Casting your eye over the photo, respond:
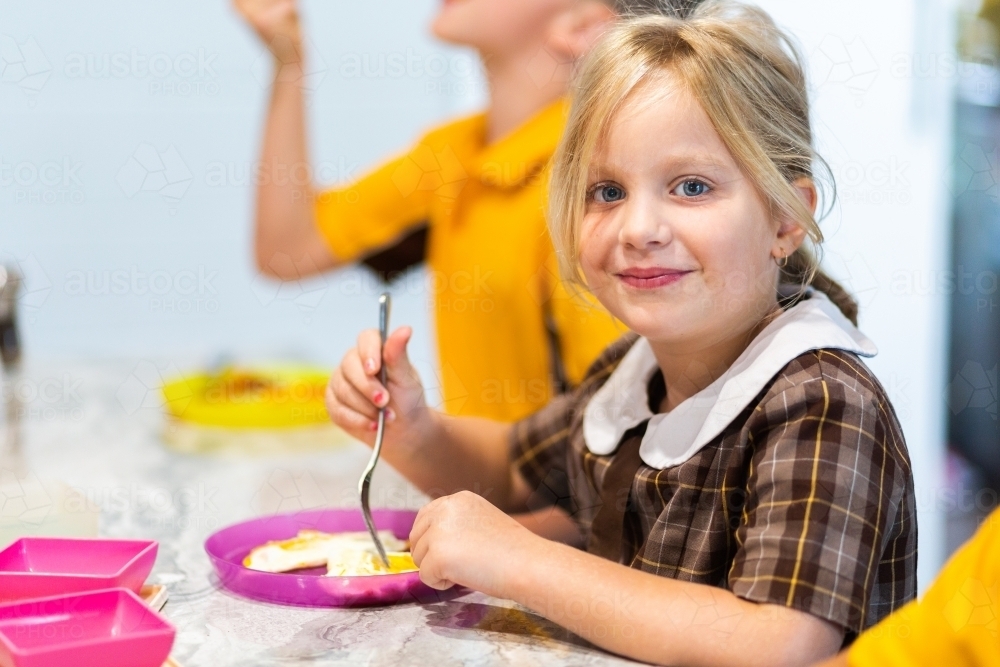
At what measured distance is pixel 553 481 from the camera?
86 centimetres

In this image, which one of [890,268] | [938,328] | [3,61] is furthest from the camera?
[3,61]

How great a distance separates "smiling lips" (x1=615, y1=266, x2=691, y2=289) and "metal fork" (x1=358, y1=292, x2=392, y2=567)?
0.23 metres

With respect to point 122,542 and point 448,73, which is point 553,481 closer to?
point 122,542

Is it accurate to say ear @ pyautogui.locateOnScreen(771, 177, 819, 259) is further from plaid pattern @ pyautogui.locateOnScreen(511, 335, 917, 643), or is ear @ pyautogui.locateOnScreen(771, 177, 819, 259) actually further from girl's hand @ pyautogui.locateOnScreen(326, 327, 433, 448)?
girl's hand @ pyautogui.locateOnScreen(326, 327, 433, 448)

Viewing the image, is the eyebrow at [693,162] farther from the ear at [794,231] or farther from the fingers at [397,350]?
the fingers at [397,350]

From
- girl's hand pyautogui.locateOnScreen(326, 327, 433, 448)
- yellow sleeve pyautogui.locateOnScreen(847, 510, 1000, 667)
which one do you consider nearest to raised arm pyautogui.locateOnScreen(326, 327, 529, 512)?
girl's hand pyautogui.locateOnScreen(326, 327, 433, 448)

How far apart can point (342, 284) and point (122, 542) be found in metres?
1.63

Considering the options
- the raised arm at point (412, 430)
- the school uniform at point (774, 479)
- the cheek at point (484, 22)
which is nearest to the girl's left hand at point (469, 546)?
the school uniform at point (774, 479)

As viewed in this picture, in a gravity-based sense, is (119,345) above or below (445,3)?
below

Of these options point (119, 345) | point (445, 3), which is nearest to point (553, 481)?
point (445, 3)

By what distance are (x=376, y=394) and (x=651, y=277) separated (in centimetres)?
27

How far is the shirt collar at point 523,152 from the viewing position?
116 cm

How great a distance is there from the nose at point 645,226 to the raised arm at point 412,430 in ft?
0.78

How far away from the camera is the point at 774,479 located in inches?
22.8
